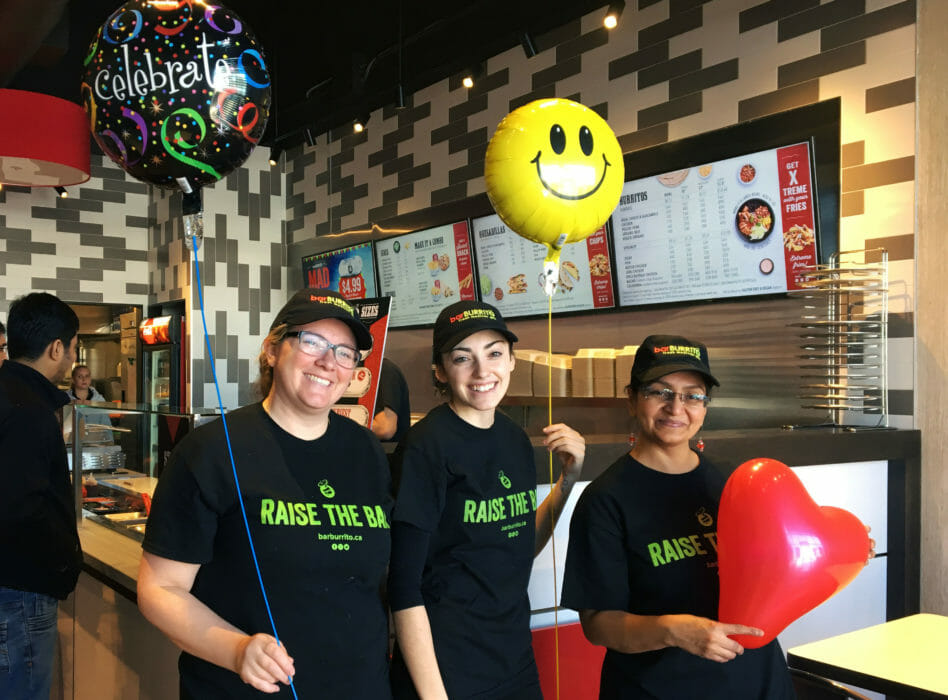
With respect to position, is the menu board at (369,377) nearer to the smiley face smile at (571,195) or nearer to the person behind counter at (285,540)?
the smiley face smile at (571,195)

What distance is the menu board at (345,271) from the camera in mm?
6344

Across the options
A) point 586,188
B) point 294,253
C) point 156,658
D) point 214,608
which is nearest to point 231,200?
point 294,253

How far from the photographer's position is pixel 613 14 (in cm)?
415

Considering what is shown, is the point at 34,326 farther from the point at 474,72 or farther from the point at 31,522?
the point at 474,72

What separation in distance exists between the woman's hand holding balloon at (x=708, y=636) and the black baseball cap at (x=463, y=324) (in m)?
0.66

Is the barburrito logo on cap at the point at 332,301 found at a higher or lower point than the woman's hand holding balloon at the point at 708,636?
higher

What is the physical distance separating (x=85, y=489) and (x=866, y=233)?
3423mm

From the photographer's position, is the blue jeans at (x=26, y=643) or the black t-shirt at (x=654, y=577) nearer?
the black t-shirt at (x=654, y=577)

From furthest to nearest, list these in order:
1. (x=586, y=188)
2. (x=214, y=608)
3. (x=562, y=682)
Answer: (x=562, y=682)
(x=586, y=188)
(x=214, y=608)

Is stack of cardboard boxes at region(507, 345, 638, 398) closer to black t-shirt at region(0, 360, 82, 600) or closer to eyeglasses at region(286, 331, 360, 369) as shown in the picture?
black t-shirt at region(0, 360, 82, 600)

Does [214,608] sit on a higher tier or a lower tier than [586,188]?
lower

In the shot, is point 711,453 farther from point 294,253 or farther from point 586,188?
point 294,253

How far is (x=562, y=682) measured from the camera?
2.25 m

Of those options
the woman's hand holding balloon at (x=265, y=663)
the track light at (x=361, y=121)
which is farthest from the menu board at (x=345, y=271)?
the woman's hand holding balloon at (x=265, y=663)
